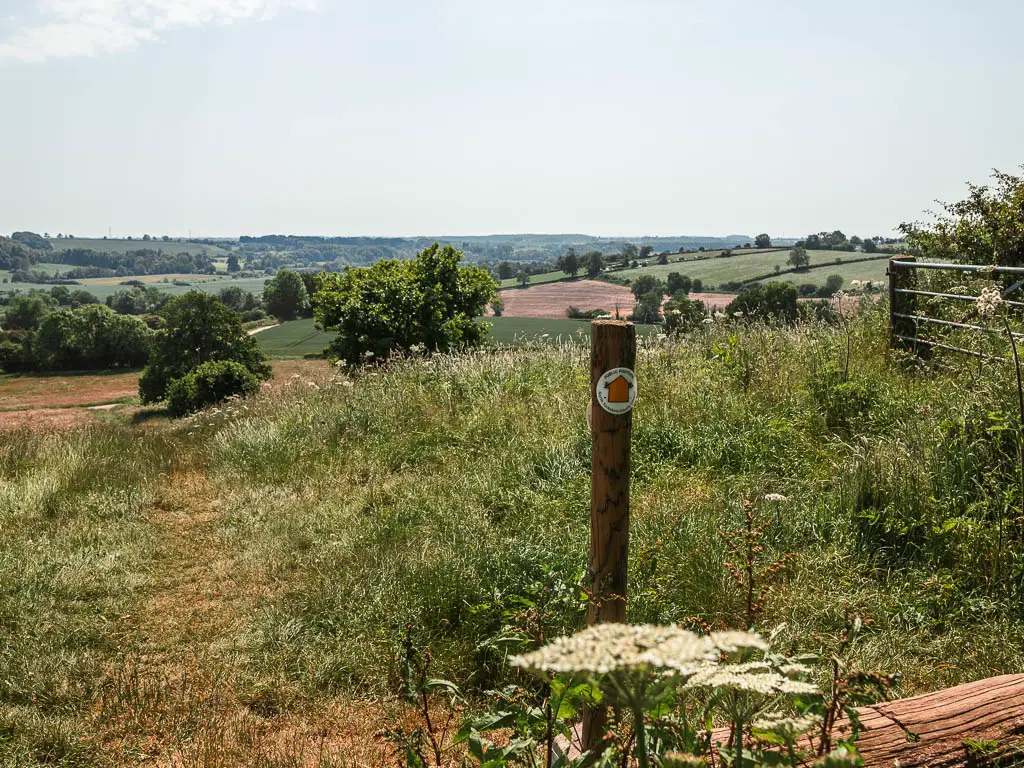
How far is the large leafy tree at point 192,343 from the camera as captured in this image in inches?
1967

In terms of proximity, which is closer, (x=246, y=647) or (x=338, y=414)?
(x=246, y=647)

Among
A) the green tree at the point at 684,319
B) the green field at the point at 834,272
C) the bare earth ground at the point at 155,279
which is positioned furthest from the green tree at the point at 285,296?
the green tree at the point at 684,319

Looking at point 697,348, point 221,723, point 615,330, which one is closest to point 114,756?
point 221,723

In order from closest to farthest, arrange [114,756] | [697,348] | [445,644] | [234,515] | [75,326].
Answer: [114,756]
[445,644]
[234,515]
[697,348]
[75,326]

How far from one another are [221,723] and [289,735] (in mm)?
338

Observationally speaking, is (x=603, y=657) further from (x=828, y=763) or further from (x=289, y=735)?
(x=289, y=735)

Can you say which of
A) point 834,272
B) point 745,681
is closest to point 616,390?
point 745,681

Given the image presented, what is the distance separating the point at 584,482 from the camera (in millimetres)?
5793

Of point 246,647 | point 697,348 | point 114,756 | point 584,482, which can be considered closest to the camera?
point 114,756

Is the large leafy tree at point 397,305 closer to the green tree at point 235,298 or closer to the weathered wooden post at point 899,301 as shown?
the weathered wooden post at point 899,301

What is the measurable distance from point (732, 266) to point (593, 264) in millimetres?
11829

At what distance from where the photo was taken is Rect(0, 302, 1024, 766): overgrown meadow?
11.3 ft

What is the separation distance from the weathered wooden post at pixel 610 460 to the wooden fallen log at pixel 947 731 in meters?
0.56

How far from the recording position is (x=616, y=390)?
8.03ft
